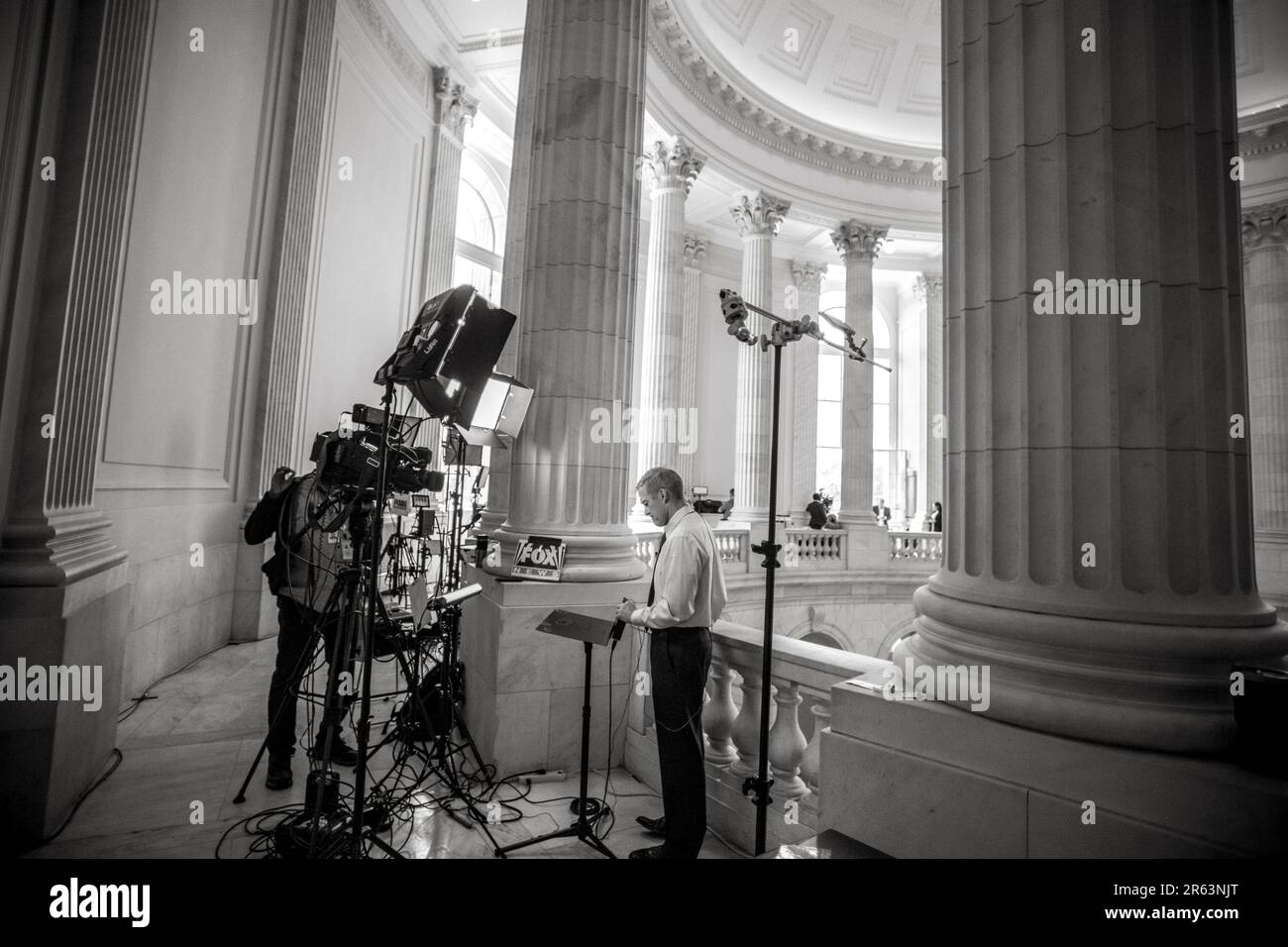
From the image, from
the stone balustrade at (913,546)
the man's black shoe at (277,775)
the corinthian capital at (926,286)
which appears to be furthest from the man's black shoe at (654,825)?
the corinthian capital at (926,286)

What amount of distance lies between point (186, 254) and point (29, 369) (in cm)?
346

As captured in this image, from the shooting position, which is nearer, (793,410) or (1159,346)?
(1159,346)

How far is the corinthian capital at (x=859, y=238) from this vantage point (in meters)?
17.5

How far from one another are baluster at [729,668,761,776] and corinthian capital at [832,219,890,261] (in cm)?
1626

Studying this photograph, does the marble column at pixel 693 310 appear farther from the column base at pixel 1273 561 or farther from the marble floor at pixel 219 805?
the marble floor at pixel 219 805

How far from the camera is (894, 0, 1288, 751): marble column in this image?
6.81ft

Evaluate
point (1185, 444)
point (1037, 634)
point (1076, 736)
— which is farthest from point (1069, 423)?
point (1076, 736)

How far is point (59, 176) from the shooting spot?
11.9 feet

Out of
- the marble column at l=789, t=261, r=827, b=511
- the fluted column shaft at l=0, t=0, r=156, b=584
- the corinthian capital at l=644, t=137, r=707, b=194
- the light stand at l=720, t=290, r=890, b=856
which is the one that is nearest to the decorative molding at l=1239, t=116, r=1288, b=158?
the marble column at l=789, t=261, r=827, b=511

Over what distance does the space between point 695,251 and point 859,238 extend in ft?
16.9

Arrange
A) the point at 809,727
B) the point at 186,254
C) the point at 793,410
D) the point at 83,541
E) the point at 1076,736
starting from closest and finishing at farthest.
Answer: the point at 1076,736 < the point at 83,541 < the point at 186,254 < the point at 809,727 < the point at 793,410

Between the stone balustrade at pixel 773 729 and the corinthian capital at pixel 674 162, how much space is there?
13.0m

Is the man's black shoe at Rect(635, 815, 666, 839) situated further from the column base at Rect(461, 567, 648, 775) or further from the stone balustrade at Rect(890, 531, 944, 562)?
the stone balustrade at Rect(890, 531, 944, 562)

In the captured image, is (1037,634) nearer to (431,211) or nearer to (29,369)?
(29,369)
